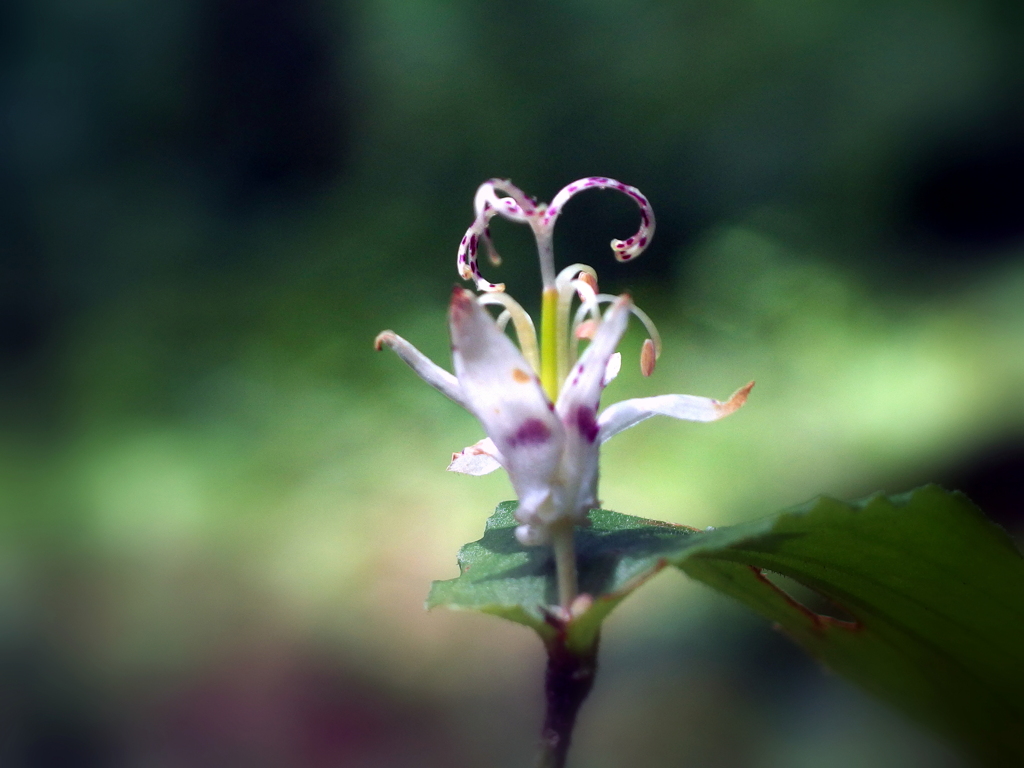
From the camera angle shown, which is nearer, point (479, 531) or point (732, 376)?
point (479, 531)

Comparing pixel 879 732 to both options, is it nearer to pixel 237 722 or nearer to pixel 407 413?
pixel 237 722

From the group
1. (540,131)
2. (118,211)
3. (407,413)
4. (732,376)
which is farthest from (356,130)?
(732,376)

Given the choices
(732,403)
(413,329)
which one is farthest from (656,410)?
(413,329)

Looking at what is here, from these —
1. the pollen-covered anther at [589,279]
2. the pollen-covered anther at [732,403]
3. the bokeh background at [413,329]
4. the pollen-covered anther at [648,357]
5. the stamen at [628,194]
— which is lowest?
the pollen-covered anther at [732,403]

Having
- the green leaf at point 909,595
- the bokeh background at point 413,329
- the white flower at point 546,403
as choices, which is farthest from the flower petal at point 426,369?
the bokeh background at point 413,329

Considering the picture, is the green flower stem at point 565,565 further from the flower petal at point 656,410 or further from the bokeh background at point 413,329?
the bokeh background at point 413,329

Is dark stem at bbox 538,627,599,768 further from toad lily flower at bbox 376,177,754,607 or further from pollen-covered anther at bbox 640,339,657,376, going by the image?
pollen-covered anther at bbox 640,339,657,376
